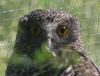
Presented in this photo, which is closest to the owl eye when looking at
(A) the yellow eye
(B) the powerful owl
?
(B) the powerful owl

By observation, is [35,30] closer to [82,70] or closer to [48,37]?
[48,37]

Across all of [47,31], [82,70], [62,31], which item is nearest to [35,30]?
[47,31]

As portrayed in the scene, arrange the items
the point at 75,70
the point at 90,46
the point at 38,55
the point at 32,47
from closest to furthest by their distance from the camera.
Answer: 1. the point at 38,55
2. the point at 75,70
3. the point at 32,47
4. the point at 90,46

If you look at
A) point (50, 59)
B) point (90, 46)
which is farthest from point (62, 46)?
point (90, 46)

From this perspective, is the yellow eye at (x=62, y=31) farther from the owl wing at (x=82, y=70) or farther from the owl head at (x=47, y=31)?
the owl wing at (x=82, y=70)

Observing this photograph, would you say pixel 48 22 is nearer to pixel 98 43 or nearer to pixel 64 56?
pixel 64 56

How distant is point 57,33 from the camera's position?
177 inches

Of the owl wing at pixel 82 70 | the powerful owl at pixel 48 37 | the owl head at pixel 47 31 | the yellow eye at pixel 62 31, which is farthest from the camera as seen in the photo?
the yellow eye at pixel 62 31

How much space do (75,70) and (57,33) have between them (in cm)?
50

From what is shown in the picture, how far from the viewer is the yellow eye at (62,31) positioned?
14.8 feet

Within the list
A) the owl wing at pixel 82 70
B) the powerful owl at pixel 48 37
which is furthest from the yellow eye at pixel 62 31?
the owl wing at pixel 82 70

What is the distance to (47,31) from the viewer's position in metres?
4.43

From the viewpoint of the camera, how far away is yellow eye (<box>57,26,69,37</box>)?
14.8ft

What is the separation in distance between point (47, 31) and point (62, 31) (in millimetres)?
151
